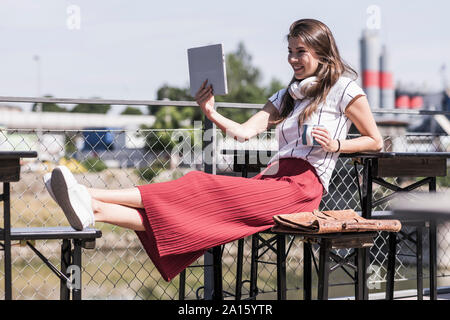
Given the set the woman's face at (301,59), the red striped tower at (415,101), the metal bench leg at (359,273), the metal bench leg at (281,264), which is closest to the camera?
the metal bench leg at (359,273)

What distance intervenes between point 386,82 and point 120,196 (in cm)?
4278

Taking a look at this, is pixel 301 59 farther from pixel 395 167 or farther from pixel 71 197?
pixel 71 197

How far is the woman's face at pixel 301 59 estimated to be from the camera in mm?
2848

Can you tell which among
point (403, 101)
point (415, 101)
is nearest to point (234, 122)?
point (415, 101)

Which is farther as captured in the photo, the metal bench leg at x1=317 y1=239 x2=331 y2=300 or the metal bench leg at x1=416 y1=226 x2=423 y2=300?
the metal bench leg at x1=416 y1=226 x2=423 y2=300

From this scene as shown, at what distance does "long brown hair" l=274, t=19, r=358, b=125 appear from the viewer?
2812 millimetres

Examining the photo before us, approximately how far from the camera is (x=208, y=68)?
9.14 ft

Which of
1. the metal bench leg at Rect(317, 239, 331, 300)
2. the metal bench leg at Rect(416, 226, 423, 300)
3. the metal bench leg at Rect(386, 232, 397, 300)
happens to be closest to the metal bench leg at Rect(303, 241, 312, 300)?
the metal bench leg at Rect(317, 239, 331, 300)

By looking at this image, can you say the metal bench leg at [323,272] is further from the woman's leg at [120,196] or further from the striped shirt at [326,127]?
the woman's leg at [120,196]

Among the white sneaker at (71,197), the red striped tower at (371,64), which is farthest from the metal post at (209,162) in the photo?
the red striped tower at (371,64)

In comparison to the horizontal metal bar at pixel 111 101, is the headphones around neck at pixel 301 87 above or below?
above

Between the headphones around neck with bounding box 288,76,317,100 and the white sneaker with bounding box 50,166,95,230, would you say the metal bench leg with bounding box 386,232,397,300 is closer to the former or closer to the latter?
the headphones around neck with bounding box 288,76,317,100

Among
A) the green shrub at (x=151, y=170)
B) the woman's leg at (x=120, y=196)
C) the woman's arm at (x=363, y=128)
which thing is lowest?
the green shrub at (x=151, y=170)

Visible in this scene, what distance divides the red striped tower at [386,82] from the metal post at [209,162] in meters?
38.6
